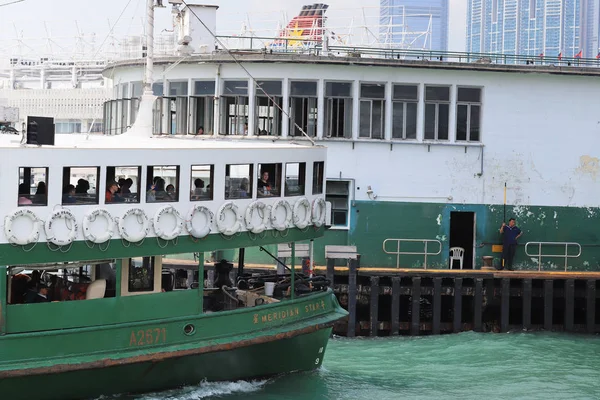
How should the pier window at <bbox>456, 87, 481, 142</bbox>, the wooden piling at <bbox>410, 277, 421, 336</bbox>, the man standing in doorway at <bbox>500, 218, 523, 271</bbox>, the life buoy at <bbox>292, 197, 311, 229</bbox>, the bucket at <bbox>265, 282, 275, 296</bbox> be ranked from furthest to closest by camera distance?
the pier window at <bbox>456, 87, 481, 142</bbox> → the man standing in doorway at <bbox>500, 218, 523, 271</bbox> → the wooden piling at <bbox>410, 277, 421, 336</bbox> → the bucket at <bbox>265, 282, 275, 296</bbox> → the life buoy at <bbox>292, 197, 311, 229</bbox>

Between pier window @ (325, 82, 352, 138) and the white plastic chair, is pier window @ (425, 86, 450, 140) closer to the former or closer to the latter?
pier window @ (325, 82, 352, 138)

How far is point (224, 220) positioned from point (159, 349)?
219 centimetres

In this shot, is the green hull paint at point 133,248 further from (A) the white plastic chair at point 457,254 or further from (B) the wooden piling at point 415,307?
(A) the white plastic chair at point 457,254

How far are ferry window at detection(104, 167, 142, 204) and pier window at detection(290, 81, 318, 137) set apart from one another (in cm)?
879

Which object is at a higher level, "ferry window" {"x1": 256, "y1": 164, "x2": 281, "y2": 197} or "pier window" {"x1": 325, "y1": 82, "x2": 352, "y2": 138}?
"pier window" {"x1": 325, "y1": 82, "x2": 352, "y2": 138}

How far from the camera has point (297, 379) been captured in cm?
1775

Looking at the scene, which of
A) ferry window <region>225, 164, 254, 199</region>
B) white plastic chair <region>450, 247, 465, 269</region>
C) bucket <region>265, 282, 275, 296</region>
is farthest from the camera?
white plastic chair <region>450, 247, 465, 269</region>

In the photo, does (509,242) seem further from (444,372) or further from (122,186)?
(122,186)

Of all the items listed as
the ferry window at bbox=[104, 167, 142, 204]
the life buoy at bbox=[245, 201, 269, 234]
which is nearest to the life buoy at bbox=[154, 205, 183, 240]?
the ferry window at bbox=[104, 167, 142, 204]

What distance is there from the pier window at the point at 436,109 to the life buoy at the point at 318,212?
6923 mm

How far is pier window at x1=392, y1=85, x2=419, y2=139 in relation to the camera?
24391mm

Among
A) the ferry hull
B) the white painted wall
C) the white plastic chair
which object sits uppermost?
the white painted wall

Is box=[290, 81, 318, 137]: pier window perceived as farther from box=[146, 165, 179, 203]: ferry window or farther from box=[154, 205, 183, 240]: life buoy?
box=[154, 205, 183, 240]: life buoy

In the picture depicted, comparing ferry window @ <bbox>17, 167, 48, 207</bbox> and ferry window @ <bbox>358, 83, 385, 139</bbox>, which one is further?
ferry window @ <bbox>358, 83, 385, 139</bbox>
